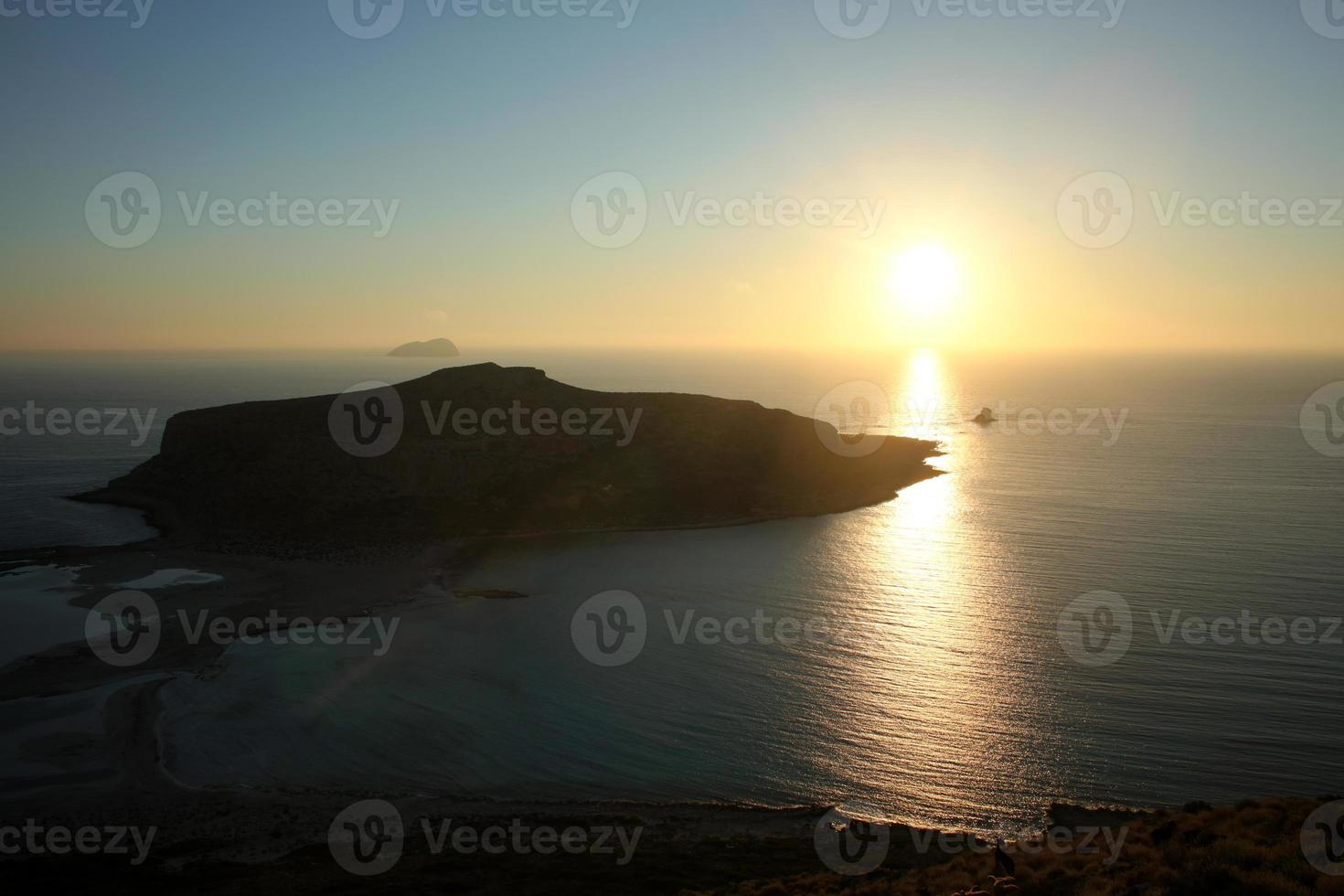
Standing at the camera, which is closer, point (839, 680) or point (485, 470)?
point (839, 680)

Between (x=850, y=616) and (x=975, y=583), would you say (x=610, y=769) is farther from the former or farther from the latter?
(x=975, y=583)

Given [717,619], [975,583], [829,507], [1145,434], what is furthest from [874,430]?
[717,619]

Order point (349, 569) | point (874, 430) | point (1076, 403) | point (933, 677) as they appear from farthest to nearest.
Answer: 1. point (1076, 403)
2. point (874, 430)
3. point (349, 569)
4. point (933, 677)

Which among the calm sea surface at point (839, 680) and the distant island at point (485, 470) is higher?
the distant island at point (485, 470)

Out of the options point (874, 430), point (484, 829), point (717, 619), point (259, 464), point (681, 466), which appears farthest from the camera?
point (874, 430)

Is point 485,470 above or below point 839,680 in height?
above
